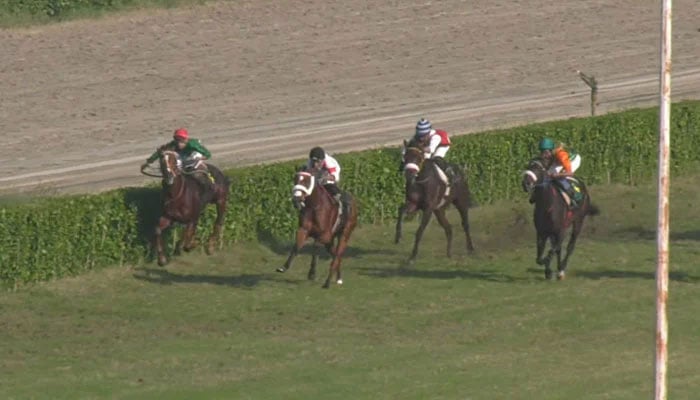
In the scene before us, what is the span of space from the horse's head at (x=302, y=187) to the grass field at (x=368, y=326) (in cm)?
149

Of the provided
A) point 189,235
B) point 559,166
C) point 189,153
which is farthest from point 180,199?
point 559,166

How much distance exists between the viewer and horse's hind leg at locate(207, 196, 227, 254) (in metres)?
32.0

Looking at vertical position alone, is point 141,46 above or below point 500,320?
above

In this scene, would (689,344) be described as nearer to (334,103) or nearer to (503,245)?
(503,245)

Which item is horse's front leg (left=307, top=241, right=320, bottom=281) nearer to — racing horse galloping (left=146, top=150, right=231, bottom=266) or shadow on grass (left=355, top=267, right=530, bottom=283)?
shadow on grass (left=355, top=267, right=530, bottom=283)

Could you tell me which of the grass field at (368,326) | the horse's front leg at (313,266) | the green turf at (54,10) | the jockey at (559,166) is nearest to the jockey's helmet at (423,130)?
the grass field at (368,326)

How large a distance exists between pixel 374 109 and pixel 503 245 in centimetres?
1210

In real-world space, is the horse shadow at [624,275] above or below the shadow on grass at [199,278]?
below

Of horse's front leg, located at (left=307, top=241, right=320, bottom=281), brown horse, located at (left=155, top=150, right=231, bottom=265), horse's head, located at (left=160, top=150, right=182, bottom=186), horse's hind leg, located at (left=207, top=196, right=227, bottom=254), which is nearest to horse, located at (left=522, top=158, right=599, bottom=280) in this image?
horse's front leg, located at (left=307, top=241, right=320, bottom=281)

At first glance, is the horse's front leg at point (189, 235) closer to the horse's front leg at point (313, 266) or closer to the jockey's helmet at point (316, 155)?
the horse's front leg at point (313, 266)

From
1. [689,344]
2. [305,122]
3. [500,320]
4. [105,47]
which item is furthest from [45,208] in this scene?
[105,47]

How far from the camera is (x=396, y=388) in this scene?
957 inches

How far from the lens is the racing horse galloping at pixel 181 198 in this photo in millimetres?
30859

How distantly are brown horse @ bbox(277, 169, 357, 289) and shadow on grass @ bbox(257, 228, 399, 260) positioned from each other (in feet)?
7.68
